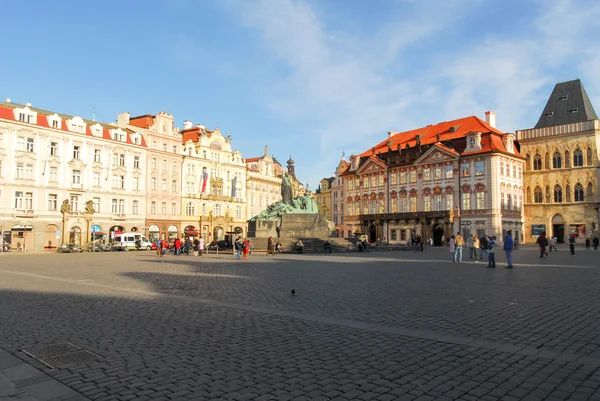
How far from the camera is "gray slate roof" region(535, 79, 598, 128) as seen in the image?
63594 mm

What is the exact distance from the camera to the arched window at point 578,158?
61.6 meters

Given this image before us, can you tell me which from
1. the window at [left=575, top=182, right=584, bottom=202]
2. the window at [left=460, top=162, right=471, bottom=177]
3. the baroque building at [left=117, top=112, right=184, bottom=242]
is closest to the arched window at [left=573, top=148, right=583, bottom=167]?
the window at [left=575, top=182, right=584, bottom=202]

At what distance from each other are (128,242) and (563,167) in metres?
53.7

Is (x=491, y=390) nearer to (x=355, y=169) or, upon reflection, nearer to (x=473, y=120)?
(x=473, y=120)

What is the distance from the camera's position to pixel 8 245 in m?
48.8

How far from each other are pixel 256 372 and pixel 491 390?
8.37 ft

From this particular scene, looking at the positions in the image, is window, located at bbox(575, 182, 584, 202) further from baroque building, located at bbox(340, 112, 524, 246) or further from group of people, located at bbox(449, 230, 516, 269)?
group of people, located at bbox(449, 230, 516, 269)

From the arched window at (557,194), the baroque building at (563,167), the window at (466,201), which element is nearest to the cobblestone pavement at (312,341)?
the window at (466,201)

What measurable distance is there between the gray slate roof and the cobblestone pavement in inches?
2308

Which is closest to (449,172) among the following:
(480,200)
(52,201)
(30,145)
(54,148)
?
(480,200)

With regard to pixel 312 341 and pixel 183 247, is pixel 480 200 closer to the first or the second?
pixel 183 247

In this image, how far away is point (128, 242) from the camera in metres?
53.0

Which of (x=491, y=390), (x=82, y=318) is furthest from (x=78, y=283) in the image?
(x=491, y=390)

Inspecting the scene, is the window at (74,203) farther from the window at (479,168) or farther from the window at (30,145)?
the window at (479,168)
